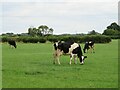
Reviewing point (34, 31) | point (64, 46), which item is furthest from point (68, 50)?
point (34, 31)

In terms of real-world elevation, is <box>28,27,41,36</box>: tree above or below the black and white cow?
above

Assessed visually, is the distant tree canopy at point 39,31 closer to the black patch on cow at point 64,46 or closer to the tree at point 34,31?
the tree at point 34,31

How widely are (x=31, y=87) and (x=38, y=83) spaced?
974 mm

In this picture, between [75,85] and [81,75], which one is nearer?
[75,85]

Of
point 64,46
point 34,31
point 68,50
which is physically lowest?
point 68,50

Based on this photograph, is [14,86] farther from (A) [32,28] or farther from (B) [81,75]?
(A) [32,28]

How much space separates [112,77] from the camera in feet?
48.0

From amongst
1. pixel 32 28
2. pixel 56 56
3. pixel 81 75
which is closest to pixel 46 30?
pixel 32 28

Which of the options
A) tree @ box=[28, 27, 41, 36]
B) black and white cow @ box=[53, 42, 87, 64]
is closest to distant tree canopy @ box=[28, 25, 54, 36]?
tree @ box=[28, 27, 41, 36]

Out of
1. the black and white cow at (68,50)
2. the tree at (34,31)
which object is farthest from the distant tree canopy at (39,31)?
the black and white cow at (68,50)

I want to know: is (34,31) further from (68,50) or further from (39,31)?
(68,50)

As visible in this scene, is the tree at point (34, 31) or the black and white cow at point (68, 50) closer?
the black and white cow at point (68, 50)

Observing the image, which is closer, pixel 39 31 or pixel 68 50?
pixel 68 50

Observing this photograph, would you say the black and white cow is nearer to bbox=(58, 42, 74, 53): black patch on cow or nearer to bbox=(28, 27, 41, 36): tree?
bbox=(58, 42, 74, 53): black patch on cow
